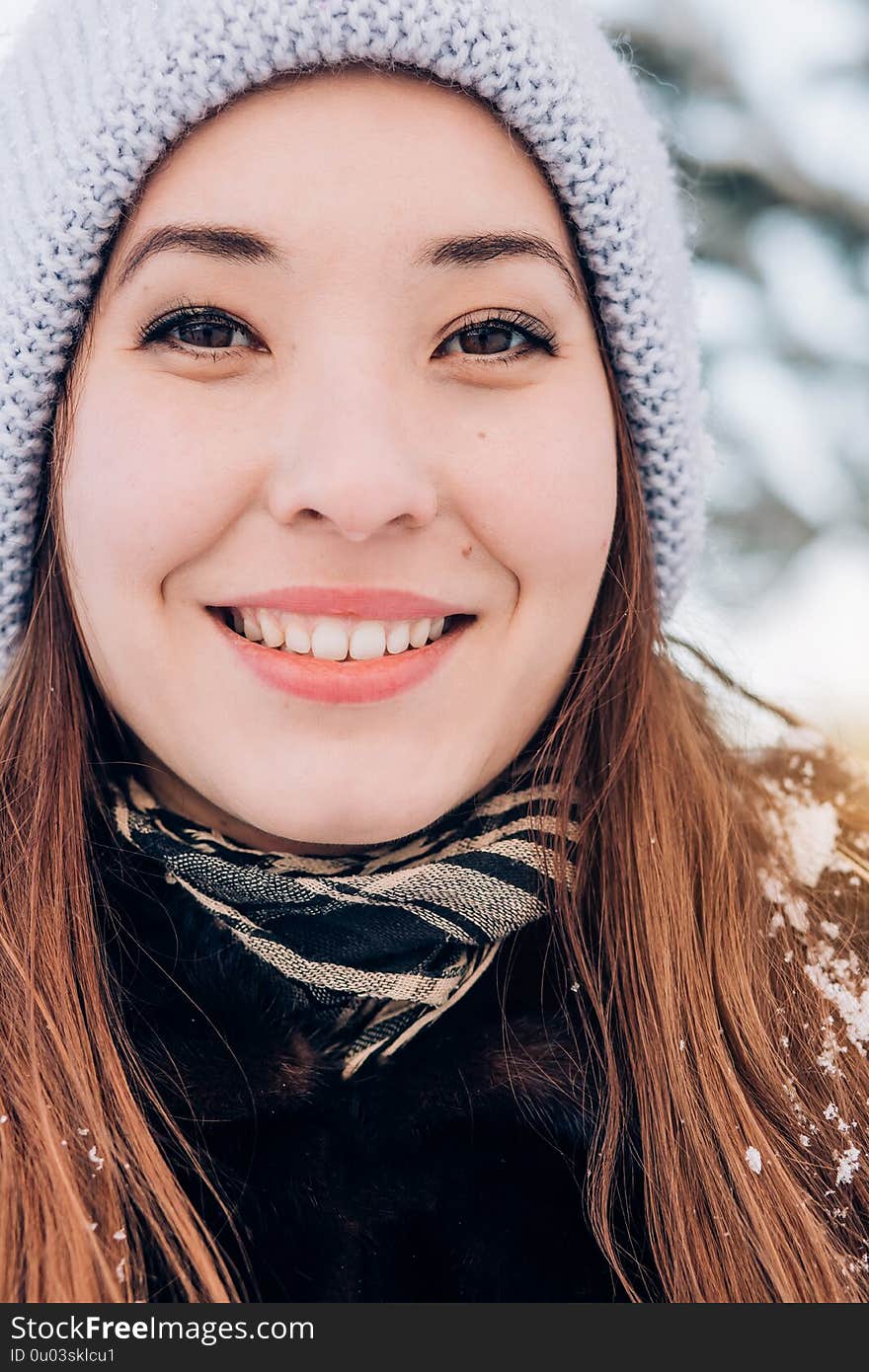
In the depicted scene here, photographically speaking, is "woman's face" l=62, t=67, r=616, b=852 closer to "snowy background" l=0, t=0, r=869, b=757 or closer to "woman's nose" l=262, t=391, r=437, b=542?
"woman's nose" l=262, t=391, r=437, b=542

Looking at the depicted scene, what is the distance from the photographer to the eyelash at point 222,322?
129 cm

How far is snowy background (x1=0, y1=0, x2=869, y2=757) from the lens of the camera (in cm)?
221

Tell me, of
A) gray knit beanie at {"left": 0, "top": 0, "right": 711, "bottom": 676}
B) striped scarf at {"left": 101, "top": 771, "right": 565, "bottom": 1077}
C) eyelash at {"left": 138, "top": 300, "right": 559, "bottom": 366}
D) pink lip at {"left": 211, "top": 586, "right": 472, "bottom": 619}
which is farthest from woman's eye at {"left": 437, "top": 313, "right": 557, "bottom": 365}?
striped scarf at {"left": 101, "top": 771, "right": 565, "bottom": 1077}

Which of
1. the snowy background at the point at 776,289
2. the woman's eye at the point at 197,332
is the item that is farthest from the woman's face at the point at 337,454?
the snowy background at the point at 776,289

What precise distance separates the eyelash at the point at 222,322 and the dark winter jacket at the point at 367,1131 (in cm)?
66

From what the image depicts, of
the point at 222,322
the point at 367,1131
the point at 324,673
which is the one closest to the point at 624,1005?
the point at 367,1131

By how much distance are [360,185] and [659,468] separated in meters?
0.62

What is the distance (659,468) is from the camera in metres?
1.64

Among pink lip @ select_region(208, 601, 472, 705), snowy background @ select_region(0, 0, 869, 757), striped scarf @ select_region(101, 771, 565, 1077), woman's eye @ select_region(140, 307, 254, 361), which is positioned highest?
snowy background @ select_region(0, 0, 869, 757)

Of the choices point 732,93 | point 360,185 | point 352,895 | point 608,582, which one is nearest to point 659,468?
point 608,582

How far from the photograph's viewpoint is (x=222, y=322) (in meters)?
1.30

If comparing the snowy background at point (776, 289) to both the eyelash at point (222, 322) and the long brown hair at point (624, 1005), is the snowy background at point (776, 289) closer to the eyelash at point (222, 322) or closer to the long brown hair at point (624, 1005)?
the long brown hair at point (624, 1005)

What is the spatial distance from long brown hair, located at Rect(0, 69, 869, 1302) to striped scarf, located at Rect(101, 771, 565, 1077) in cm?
11

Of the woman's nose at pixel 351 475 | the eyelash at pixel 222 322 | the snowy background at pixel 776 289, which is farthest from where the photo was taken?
the snowy background at pixel 776 289
